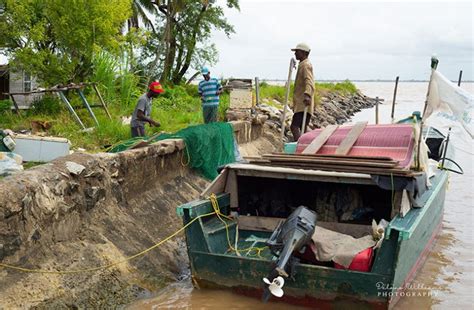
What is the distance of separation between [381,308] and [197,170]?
200 inches

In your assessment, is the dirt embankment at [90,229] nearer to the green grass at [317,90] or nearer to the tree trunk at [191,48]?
the green grass at [317,90]

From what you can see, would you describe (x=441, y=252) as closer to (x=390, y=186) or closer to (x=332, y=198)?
(x=332, y=198)

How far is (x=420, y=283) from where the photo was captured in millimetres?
6965

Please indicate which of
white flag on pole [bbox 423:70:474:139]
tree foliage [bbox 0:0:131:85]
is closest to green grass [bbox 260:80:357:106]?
tree foliage [bbox 0:0:131:85]

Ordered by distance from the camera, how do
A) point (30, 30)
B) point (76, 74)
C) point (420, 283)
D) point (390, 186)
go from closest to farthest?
point (390, 186)
point (420, 283)
point (30, 30)
point (76, 74)

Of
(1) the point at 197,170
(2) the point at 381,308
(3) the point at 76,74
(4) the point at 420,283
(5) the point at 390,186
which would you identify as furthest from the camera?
(3) the point at 76,74

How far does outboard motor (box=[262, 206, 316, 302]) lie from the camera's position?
488cm

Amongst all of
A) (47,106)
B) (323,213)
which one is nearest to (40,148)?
(323,213)

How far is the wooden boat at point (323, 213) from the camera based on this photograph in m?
5.22

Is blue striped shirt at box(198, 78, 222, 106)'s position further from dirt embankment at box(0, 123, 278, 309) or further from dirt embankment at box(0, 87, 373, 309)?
dirt embankment at box(0, 123, 278, 309)

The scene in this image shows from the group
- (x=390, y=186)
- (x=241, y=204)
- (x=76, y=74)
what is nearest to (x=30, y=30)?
(x=76, y=74)

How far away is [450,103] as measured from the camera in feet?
20.7

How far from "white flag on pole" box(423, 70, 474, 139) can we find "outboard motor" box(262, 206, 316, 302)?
2091 mm

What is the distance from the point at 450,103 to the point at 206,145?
14.6ft
